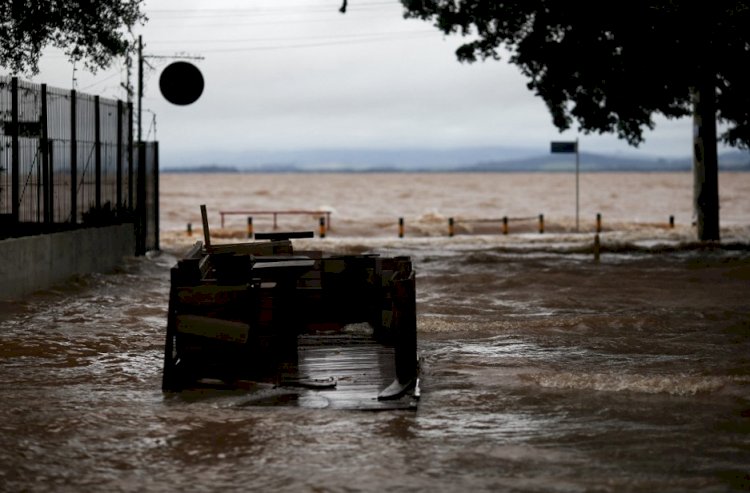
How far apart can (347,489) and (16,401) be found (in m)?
4.46

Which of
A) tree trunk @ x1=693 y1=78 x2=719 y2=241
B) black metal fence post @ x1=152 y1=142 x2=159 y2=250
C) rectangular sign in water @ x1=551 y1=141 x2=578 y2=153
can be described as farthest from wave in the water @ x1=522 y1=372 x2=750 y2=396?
rectangular sign in water @ x1=551 y1=141 x2=578 y2=153

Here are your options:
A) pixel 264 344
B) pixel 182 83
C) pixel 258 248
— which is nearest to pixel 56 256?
pixel 258 248

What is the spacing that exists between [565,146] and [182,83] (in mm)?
13560

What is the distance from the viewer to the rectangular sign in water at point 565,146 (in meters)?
37.3

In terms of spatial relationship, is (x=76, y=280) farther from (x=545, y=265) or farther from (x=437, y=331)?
(x=545, y=265)

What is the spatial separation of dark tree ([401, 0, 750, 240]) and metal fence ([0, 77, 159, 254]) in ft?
35.7

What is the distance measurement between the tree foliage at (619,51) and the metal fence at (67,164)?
10763 mm

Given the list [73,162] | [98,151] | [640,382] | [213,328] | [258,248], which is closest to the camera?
[213,328]

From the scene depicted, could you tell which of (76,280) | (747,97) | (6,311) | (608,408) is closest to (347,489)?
(608,408)

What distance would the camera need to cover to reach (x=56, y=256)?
21375mm

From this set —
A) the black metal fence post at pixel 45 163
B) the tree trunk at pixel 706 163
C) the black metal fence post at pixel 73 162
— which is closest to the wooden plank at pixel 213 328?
the black metal fence post at pixel 45 163

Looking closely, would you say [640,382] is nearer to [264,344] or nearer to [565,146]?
[264,344]

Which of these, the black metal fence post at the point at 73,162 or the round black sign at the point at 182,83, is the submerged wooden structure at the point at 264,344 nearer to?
the black metal fence post at the point at 73,162

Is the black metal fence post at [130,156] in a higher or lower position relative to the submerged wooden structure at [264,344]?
higher
